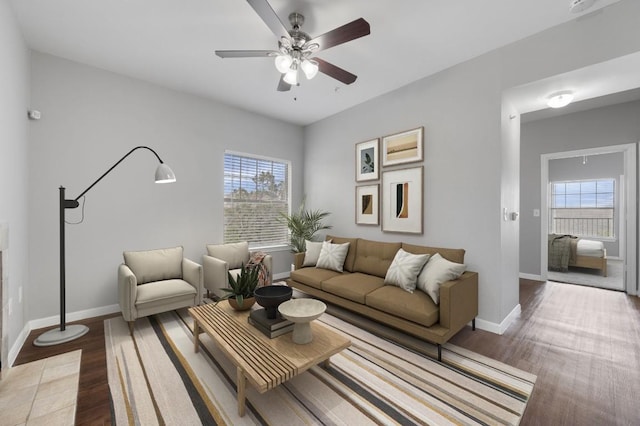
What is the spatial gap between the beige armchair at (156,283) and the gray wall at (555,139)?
18.9 feet

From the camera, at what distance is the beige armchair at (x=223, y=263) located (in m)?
3.37

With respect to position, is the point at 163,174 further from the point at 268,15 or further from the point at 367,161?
the point at 367,161

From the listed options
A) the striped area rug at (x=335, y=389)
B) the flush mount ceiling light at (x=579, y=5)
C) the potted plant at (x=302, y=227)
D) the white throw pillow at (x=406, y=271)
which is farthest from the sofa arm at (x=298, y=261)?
the flush mount ceiling light at (x=579, y=5)

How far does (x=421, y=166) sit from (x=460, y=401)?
2.51 metres

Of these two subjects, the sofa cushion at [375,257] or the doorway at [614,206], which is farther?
the doorway at [614,206]

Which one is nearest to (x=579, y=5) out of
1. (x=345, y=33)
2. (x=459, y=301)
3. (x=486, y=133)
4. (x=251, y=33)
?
(x=486, y=133)

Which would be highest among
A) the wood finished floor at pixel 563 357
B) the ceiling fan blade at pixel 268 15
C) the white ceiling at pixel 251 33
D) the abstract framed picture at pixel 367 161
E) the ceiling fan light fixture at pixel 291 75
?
the white ceiling at pixel 251 33

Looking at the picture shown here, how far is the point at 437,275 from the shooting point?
2533 mm

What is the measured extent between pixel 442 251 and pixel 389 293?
84cm

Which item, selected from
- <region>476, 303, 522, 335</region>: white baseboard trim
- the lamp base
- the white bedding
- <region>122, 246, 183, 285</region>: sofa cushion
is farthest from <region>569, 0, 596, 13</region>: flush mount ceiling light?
the lamp base

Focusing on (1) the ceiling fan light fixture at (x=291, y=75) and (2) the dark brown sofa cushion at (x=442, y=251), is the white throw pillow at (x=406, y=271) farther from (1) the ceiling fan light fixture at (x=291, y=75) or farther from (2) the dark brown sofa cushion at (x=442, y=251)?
(1) the ceiling fan light fixture at (x=291, y=75)

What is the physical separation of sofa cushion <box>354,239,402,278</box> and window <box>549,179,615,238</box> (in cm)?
633

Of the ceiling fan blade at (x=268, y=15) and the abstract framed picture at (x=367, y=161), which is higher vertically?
the ceiling fan blade at (x=268, y=15)

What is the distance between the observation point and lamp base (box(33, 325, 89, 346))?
2.46 metres
